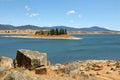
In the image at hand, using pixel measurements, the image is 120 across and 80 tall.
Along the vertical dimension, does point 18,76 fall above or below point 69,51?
above

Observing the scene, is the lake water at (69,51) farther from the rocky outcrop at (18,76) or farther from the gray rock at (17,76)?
the gray rock at (17,76)

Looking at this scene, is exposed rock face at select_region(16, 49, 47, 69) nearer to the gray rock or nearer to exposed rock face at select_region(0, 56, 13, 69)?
exposed rock face at select_region(0, 56, 13, 69)

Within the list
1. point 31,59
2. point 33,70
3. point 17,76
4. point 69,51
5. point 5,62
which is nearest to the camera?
point 17,76

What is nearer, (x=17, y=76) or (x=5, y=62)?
(x=17, y=76)

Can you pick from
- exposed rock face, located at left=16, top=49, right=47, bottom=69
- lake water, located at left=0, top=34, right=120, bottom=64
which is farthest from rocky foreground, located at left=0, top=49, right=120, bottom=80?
lake water, located at left=0, top=34, right=120, bottom=64

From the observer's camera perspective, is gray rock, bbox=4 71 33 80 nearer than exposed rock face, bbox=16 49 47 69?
Yes

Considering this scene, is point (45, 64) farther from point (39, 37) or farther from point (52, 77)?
point (39, 37)

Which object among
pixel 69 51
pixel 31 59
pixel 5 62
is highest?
pixel 31 59

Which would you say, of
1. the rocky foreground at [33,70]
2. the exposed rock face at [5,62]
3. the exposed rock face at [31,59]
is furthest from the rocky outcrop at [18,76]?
the exposed rock face at [5,62]

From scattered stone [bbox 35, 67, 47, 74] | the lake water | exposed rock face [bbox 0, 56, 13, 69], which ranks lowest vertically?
the lake water

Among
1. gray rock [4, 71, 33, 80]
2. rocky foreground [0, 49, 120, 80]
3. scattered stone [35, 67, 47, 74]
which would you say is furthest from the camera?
scattered stone [35, 67, 47, 74]

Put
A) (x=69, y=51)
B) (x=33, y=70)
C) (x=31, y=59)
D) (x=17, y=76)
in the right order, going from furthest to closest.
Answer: (x=69, y=51) < (x=33, y=70) < (x=31, y=59) < (x=17, y=76)

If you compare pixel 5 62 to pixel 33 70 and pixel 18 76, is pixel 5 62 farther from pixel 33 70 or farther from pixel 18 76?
pixel 18 76

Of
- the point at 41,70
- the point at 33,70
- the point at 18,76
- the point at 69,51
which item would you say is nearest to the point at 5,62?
the point at 33,70
